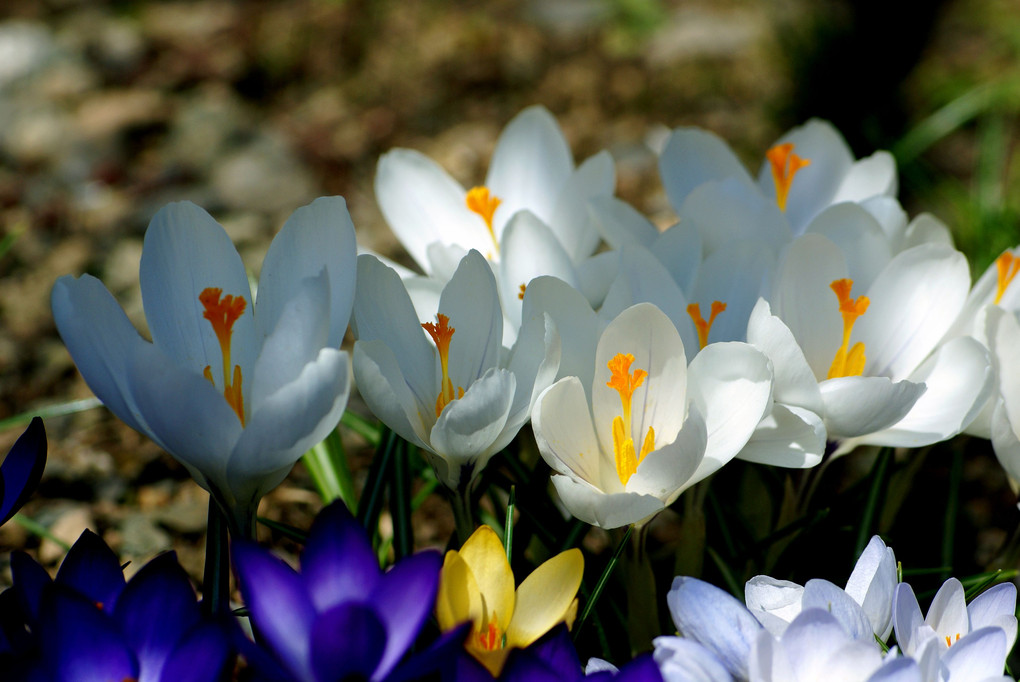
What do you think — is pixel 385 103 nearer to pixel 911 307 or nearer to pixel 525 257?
pixel 525 257

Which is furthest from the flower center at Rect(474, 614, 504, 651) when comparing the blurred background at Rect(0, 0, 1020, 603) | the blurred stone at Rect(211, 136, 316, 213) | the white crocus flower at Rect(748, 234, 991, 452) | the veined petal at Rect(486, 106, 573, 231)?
the blurred stone at Rect(211, 136, 316, 213)

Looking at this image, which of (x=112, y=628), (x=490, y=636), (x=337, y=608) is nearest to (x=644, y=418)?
(x=490, y=636)

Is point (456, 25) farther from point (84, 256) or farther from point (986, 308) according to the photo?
point (986, 308)

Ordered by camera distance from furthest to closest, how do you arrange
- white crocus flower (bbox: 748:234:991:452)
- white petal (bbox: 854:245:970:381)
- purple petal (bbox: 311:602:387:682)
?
white petal (bbox: 854:245:970:381), white crocus flower (bbox: 748:234:991:452), purple petal (bbox: 311:602:387:682)

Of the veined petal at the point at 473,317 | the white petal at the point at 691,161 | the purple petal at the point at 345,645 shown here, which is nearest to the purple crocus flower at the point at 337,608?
the purple petal at the point at 345,645

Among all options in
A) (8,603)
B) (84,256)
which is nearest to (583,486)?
(8,603)

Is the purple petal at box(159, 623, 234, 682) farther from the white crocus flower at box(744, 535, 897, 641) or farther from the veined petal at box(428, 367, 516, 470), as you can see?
the white crocus flower at box(744, 535, 897, 641)
